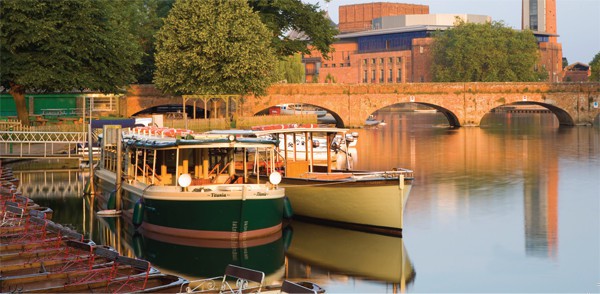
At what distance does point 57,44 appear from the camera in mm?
50938

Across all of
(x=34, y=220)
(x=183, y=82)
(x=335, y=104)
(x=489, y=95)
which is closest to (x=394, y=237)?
(x=34, y=220)

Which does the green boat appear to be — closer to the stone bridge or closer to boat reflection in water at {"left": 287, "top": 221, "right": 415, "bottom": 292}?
boat reflection in water at {"left": 287, "top": 221, "right": 415, "bottom": 292}

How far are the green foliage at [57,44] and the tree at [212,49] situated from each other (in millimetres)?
6108

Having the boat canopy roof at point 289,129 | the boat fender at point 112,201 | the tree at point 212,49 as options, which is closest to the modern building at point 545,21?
the tree at point 212,49

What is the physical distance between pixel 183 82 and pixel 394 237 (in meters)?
36.8

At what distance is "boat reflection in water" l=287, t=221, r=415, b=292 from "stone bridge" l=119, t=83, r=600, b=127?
55.3 m

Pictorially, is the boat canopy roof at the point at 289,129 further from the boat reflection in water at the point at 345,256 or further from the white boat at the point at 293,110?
the white boat at the point at 293,110

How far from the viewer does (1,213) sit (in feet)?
83.5

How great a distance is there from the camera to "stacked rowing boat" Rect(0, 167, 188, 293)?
17266 millimetres

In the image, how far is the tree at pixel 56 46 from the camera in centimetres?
4997

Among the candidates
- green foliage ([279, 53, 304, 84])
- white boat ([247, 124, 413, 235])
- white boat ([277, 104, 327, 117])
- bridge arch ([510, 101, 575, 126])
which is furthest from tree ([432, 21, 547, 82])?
white boat ([247, 124, 413, 235])

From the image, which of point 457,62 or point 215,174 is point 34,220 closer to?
point 215,174

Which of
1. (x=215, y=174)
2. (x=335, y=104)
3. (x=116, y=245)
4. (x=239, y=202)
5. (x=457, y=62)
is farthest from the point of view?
(x=457, y=62)

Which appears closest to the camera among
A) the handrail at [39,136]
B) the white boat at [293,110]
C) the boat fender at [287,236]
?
the boat fender at [287,236]
